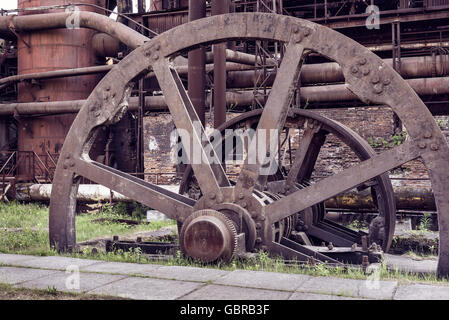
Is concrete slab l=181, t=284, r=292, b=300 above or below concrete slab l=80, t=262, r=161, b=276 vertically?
above

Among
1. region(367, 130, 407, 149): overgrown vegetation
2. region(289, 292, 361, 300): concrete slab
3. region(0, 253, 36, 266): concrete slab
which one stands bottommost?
region(0, 253, 36, 266): concrete slab

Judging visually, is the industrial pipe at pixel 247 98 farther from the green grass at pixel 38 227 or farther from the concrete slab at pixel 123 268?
the concrete slab at pixel 123 268

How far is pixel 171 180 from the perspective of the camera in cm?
1529

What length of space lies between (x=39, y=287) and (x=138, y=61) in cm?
263

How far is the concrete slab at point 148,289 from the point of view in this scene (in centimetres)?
328

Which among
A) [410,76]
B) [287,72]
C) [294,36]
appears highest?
[410,76]

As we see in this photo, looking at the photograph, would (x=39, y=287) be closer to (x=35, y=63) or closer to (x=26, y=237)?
(x=26, y=237)

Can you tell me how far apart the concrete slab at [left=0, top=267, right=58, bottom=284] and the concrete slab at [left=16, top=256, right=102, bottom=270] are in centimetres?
16

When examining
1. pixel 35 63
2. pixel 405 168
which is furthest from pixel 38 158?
pixel 405 168

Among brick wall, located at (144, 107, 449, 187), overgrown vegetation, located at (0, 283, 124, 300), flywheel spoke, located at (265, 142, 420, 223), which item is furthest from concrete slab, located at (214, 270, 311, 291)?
brick wall, located at (144, 107, 449, 187)

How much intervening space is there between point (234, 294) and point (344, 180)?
5.42 ft

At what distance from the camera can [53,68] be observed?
15211 millimetres

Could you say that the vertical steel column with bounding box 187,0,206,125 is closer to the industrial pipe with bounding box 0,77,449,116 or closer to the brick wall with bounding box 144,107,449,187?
the industrial pipe with bounding box 0,77,449,116

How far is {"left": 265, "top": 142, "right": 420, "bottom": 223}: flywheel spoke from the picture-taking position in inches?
164
